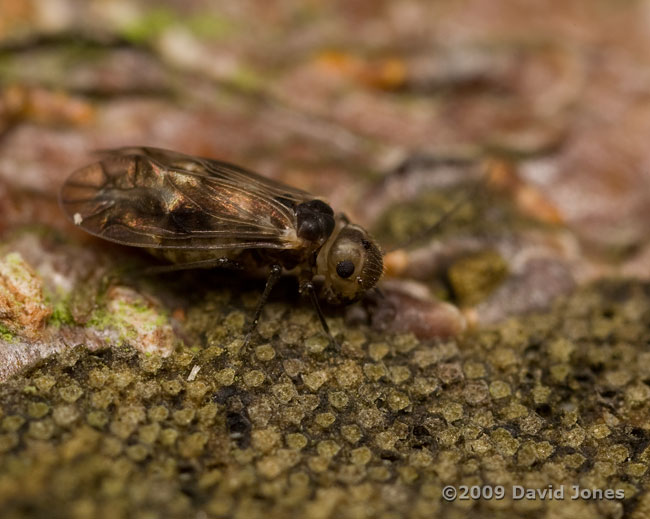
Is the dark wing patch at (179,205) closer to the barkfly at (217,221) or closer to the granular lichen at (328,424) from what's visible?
the barkfly at (217,221)

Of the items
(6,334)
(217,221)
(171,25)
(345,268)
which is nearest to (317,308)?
(345,268)

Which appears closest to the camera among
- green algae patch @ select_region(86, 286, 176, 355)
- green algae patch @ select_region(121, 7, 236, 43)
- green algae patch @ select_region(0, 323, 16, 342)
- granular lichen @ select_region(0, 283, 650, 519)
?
granular lichen @ select_region(0, 283, 650, 519)

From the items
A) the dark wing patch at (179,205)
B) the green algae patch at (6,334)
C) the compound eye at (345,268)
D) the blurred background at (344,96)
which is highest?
the blurred background at (344,96)

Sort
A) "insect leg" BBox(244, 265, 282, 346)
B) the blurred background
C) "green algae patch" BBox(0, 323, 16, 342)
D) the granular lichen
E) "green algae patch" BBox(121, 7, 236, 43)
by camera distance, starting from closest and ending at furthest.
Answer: the granular lichen < "green algae patch" BBox(0, 323, 16, 342) < "insect leg" BBox(244, 265, 282, 346) < the blurred background < "green algae patch" BBox(121, 7, 236, 43)

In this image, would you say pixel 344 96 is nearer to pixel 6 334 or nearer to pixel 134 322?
pixel 134 322

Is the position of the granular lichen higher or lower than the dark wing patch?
lower

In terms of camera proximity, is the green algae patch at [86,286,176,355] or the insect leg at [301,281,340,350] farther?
the insect leg at [301,281,340,350]

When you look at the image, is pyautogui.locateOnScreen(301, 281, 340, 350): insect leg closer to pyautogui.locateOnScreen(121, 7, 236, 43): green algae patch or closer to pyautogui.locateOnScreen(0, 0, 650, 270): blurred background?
pyautogui.locateOnScreen(0, 0, 650, 270): blurred background

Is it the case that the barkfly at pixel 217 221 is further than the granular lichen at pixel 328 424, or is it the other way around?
the barkfly at pixel 217 221

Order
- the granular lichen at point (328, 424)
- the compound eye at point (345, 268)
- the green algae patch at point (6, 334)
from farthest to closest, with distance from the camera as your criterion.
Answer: the compound eye at point (345, 268) < the green algae patch at point (6, 334) < the granular lichen at point (328, 424)

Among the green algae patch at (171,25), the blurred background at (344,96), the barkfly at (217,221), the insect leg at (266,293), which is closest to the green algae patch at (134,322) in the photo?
the barkfly at (217,221)

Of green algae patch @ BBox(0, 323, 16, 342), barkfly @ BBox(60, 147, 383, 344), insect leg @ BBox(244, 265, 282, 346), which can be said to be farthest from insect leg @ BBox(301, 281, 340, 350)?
green algae patch @ BBox(0, 323, 16, 342)
